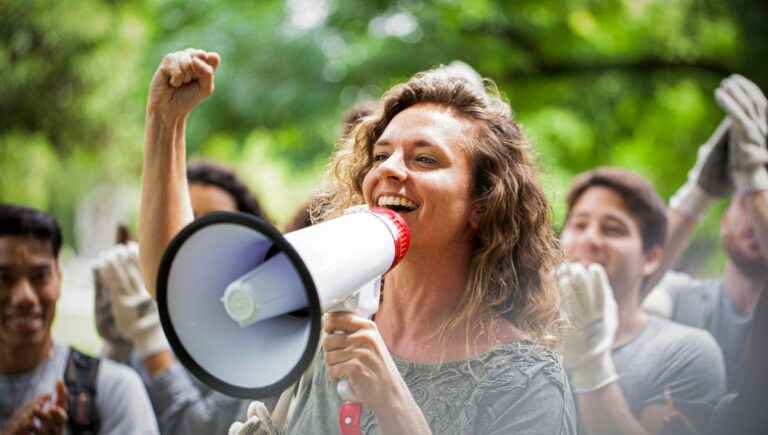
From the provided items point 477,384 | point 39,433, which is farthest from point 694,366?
point 39,433

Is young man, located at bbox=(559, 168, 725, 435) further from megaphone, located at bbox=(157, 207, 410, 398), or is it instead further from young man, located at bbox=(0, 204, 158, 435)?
young man, located at bbox=(0, 204, 158, 435)

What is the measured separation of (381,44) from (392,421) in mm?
4380

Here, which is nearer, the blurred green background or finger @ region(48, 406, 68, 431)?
finger @ region(48, 406, 68, 431)

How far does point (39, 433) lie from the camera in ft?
6.61

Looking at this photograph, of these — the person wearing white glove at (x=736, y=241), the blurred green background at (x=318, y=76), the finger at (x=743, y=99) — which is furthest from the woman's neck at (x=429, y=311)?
the blurred green background at (x=318, y=76)

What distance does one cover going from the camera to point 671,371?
212 cm

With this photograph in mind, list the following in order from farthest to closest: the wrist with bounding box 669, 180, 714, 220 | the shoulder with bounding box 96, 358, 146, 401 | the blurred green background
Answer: the blurred green background < the wrist with bounding box 669, 180, 714, 220 < the shoulder with bounding box 96, 358, 146, 401

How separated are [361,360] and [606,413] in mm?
959

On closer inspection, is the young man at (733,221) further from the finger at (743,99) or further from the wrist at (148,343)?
the wrist at (148,343)

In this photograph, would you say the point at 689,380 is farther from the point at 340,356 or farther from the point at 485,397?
the point at 340,356

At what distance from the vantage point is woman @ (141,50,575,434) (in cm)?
142

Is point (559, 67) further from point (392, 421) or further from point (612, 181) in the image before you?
point (392, 421)

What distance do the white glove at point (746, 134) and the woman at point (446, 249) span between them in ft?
2.76

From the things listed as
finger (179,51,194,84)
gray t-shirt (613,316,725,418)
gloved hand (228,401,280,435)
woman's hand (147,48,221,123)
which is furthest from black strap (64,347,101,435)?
gray t-shirt (613,316,725,418)
